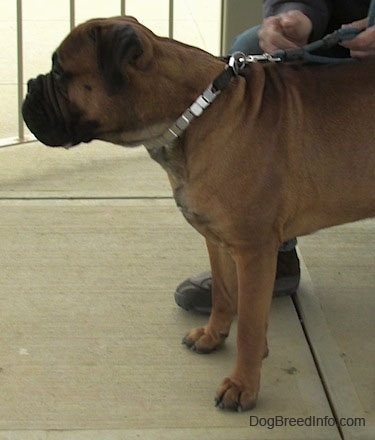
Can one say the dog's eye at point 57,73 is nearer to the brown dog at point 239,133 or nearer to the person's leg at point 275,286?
the brown dog at point 239,133

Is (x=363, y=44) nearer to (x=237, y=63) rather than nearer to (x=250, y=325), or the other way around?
(x=237, y=63)

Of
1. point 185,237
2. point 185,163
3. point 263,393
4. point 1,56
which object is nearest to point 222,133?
point 185,163

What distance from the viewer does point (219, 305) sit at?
12.5 ft

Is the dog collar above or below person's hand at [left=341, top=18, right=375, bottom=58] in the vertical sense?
below

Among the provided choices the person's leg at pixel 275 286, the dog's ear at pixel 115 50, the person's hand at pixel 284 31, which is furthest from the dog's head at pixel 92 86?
the person's leg at pixel 275 286

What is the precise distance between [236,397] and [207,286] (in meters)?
0.75

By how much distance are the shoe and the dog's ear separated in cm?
122

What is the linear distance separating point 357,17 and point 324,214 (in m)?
1.05

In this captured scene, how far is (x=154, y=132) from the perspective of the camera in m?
3.31

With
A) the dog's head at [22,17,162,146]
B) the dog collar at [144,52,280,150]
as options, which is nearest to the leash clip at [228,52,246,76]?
the dog collar at [144,52,280,150]

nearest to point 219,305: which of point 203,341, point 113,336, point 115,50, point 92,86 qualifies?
point 203,341

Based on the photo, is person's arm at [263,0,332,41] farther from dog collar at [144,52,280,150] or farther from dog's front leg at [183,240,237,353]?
dog's front leg at [183,240,237,353]

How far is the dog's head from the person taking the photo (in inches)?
122

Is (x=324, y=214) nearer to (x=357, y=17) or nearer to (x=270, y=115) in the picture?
(x=270, y=115)
